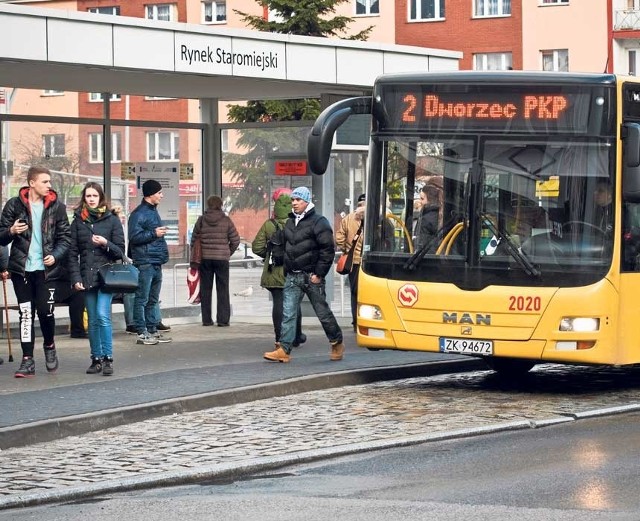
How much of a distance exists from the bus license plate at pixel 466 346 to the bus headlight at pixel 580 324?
64cm

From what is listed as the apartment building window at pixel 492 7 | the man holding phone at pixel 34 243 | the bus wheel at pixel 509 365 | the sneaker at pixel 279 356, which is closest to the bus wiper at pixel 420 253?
the bus wheel at pixel 509 365

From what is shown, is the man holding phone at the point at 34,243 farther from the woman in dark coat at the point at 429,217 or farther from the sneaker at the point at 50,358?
the woman in dark coat at the point at 429,217

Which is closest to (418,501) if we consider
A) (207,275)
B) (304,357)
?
(304,357)

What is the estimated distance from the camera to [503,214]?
1322 cm

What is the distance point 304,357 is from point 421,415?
12.9 ft

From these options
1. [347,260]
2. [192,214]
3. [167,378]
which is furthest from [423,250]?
[192,214]

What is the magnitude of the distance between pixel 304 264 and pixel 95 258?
215cm

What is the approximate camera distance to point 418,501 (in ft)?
26.4

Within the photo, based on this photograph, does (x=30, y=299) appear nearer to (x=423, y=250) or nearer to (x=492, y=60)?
(x=423, y=250)

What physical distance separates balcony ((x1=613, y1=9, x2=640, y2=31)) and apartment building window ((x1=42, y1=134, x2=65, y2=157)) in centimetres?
4043

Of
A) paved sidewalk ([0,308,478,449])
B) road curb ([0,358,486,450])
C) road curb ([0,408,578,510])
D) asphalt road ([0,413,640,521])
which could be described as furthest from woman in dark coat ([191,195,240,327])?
asphalt road ([0,413,640,521])

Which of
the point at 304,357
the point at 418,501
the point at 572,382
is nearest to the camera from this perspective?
the point at 418,501

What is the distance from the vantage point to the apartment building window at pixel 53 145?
1844 centimetres

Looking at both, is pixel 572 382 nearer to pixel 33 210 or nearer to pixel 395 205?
pixel 395 205
